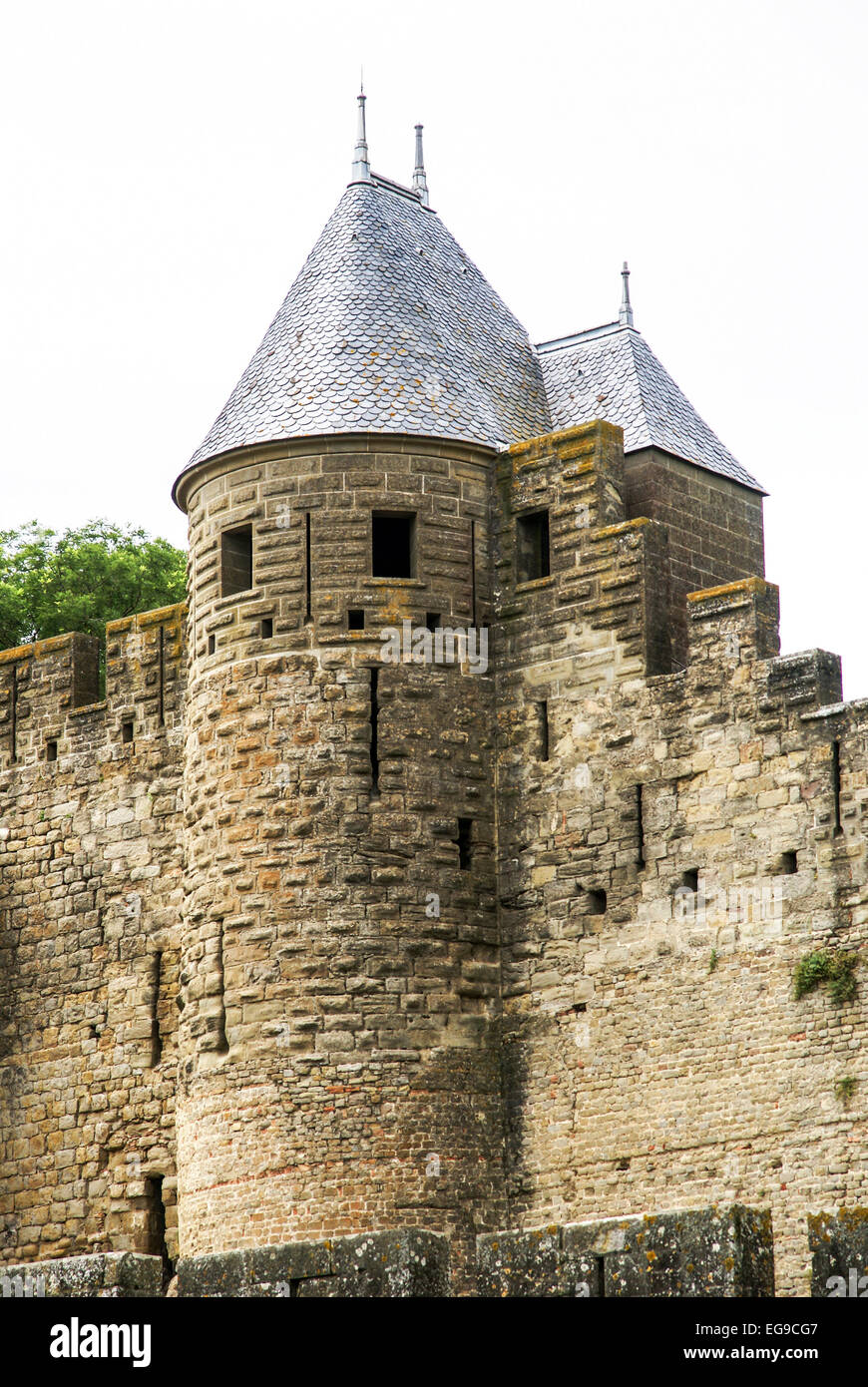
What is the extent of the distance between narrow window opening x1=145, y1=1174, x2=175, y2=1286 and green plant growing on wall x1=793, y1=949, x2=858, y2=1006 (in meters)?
8.68

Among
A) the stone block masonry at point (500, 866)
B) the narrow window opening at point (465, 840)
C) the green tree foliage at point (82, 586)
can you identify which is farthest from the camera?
the green tree foliage at point (82, 586)

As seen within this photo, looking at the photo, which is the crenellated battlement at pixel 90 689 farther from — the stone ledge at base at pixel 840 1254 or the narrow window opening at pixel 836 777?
the stone ledge at base at pixel 840 1254

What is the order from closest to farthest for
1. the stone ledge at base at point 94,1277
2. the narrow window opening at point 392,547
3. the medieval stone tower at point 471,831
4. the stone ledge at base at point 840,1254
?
the stone ledge at base at point 840,1254 → the stone ledge at base at point 94,1277 → the medieval stone tower at point 471,831 → the narrow window opening at point 392,547

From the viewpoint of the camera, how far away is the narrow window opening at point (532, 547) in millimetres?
26172

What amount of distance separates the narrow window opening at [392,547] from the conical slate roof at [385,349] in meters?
1.32

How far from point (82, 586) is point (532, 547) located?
14849mm

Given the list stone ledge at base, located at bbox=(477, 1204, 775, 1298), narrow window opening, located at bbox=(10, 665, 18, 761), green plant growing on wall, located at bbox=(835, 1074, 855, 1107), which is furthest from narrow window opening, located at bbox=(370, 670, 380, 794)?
stone ledge at base, located at bbox=(477, 1204, 775, 1298)

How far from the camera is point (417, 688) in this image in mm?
25406

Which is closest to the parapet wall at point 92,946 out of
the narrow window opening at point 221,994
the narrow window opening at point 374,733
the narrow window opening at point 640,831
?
the narrow window opening at point 221,994

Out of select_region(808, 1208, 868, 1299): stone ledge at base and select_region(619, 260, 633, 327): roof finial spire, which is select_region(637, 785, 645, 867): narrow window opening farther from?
select_region(808, 1208, 868, 1299): stone ledge at base

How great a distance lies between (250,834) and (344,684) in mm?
1861

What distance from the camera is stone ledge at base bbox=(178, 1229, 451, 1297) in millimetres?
15102

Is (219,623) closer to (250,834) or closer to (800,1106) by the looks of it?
(250,834)
